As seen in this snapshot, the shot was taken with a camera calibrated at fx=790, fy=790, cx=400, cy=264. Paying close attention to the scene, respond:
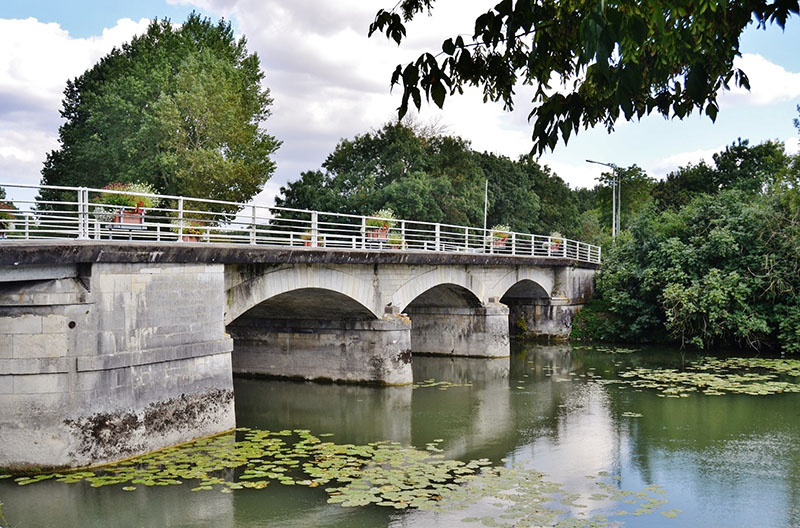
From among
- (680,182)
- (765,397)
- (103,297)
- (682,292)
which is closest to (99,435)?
(103,297)

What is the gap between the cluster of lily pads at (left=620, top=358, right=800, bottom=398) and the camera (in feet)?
68.4

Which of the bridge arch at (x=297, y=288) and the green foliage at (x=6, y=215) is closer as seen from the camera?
the green foliage at (x=6, y=215)

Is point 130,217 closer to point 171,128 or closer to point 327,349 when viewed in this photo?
point 327,349

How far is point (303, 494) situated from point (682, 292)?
2175 cm

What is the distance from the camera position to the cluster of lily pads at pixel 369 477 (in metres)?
10.9

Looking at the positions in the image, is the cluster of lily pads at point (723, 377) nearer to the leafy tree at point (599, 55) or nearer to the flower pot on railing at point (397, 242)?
the flower pot on railing at point (397, 242)

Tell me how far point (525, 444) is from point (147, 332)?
728 cm

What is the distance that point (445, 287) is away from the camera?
88.3 feet

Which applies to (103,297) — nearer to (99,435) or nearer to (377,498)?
(99,435)

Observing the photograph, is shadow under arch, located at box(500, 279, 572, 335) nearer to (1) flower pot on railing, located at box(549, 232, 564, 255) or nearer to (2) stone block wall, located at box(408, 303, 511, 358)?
(1) flower pot on railing, located at box(549, 232, 564, 255)

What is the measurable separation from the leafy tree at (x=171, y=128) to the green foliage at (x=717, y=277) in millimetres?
19916

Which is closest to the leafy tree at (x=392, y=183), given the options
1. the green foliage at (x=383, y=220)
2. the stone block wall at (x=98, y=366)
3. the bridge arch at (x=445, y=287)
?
the green foliage at (x=383, y=220)

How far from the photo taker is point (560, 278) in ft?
113

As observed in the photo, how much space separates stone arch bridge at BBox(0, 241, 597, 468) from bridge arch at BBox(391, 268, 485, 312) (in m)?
0.72
